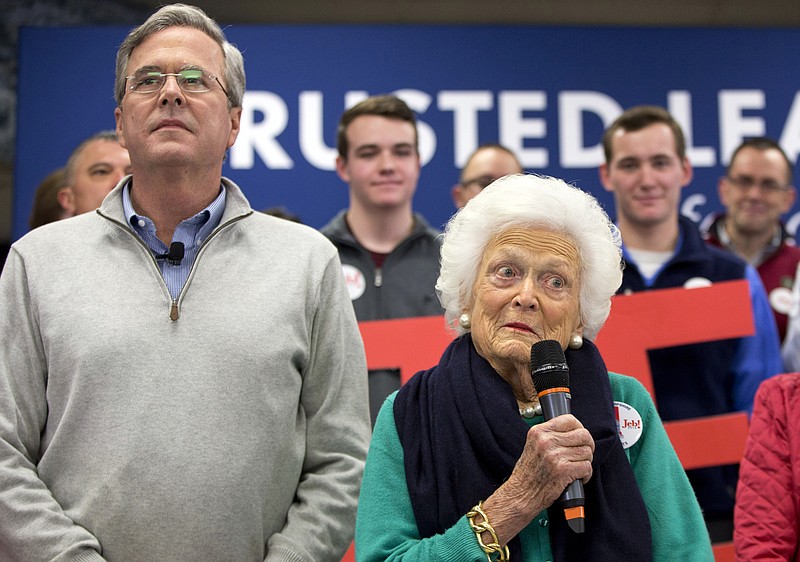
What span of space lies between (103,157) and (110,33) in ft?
7.84

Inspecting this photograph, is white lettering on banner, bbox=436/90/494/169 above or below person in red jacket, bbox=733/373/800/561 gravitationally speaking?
above

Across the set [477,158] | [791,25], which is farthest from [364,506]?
[791,25]

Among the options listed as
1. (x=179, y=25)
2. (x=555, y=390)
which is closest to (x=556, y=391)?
(x=555, y=390)

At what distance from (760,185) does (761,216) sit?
170mm

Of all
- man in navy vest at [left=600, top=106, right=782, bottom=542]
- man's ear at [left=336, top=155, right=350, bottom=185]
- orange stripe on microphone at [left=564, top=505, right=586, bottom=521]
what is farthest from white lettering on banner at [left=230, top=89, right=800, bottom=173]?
orange stripe on microphone at [left=564, top=505, right=586, bottom=521]

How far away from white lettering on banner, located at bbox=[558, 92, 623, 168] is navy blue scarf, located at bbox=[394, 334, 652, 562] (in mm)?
3961

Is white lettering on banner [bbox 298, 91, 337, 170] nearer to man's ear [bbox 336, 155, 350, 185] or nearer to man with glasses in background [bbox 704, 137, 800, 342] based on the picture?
man's ear [bbox 336, 155, 350, 185]

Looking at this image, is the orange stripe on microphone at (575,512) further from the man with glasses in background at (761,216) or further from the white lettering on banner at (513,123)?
the white lettering on banner at (513,123)

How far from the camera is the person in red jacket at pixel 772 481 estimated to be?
256 centimetres

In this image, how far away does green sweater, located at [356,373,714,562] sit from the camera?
202 cm

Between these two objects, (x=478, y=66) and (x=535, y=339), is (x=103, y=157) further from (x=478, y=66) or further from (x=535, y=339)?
(x=478, y=66)

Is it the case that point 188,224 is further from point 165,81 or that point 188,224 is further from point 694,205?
point 694,205

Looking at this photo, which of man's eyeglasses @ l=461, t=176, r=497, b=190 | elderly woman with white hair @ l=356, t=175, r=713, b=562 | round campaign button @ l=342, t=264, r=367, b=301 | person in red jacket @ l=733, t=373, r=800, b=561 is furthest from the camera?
man's eyeglasses @ l=461, t=176, r=497, b=190

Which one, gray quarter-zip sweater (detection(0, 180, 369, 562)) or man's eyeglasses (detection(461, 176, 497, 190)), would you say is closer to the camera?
gray quarter-zip sweater (detection(0, 180, 369, 562))
